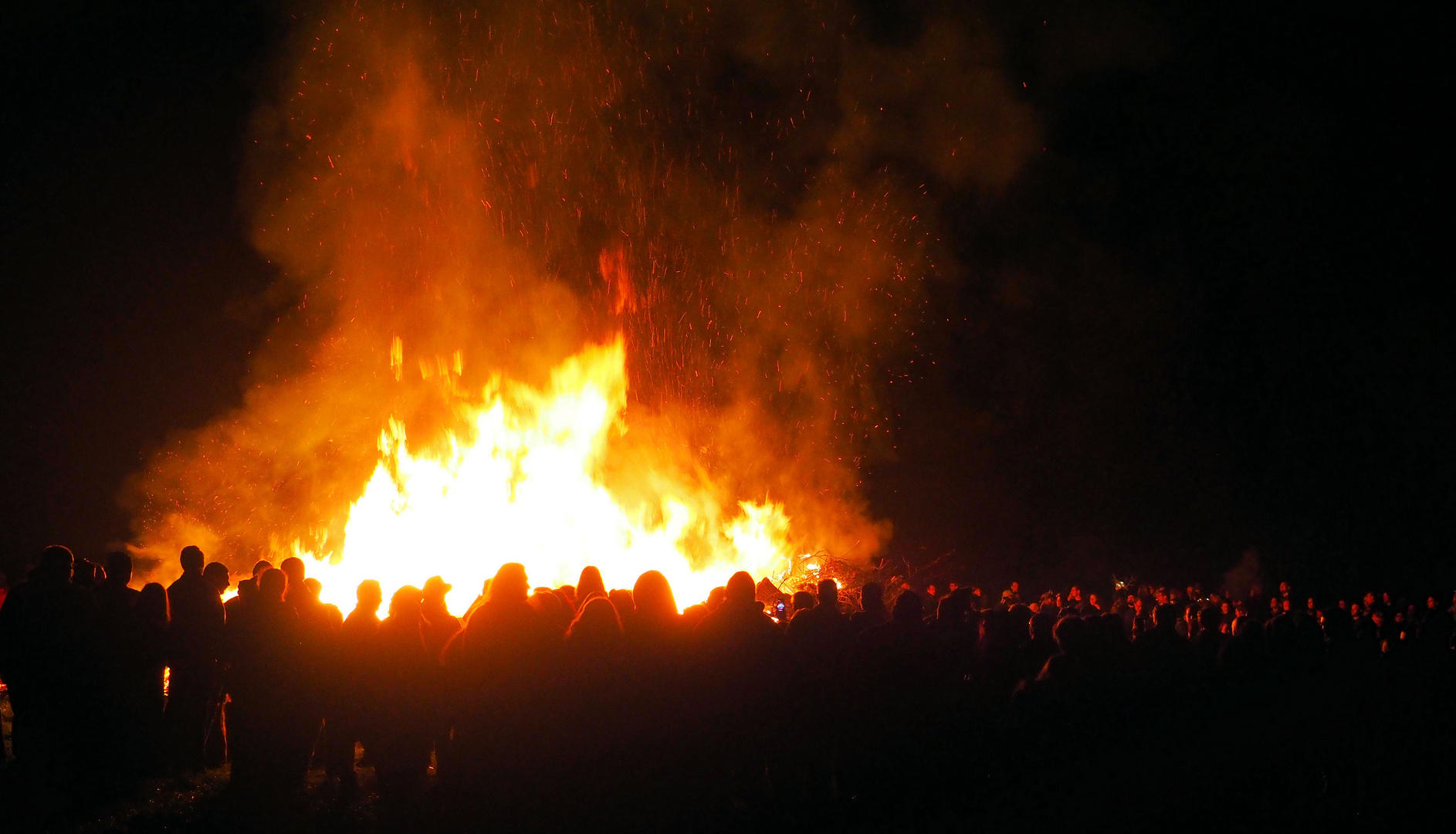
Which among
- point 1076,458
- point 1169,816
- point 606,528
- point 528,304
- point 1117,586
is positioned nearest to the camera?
point 1169,816

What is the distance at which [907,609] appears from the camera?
18.2 ft

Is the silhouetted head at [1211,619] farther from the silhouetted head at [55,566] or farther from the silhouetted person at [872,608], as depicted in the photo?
the silhouetted head at [55,566]

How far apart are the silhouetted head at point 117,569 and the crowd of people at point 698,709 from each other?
0.02 metres

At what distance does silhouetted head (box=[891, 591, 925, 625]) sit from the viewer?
18.0 ft

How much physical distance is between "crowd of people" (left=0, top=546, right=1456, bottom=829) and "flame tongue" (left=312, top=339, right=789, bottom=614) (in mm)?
4897

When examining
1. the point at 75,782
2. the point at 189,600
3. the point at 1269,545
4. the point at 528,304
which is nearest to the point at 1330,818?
the point at 189,600

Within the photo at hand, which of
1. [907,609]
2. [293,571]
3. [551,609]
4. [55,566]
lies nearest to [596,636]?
[551,609]

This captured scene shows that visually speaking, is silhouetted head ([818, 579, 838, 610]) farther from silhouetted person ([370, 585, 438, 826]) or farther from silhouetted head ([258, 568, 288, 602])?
silhouetted head ([258, 568, 288, 602])

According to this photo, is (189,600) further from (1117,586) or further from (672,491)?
(1117,586)

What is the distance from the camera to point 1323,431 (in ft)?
69.8

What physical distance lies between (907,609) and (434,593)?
9.87 feet

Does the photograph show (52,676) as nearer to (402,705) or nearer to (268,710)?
(268,710)

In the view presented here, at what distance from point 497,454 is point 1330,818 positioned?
1085cm

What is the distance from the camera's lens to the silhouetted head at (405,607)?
17.2 feet
